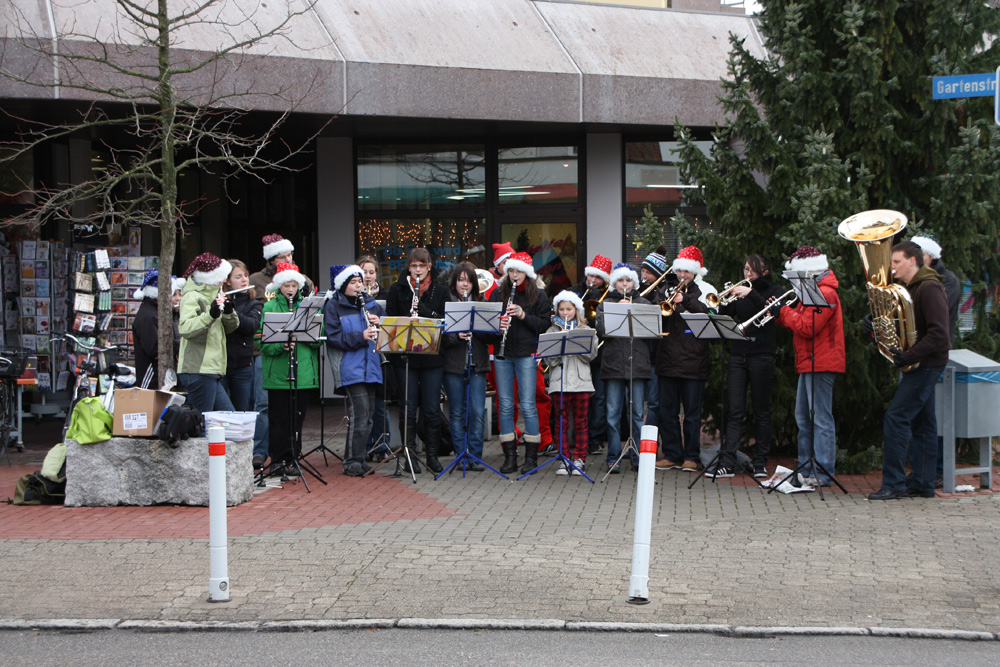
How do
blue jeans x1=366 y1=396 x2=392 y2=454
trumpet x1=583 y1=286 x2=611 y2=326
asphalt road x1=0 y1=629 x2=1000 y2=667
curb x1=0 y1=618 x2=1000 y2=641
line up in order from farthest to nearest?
trumpet x1=583 y1=286 x2=611 y2=326 < blue jeans x1=366 y1=396 x2=392 y2=454 < curb x1=0 y1=618 x2=1000 y2=641 < asphalt road x1=0 y1=629 x2=1000 y2=667

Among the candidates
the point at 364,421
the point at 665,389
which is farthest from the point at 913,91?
the point at 364,421

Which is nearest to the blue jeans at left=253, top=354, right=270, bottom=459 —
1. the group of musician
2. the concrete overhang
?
the group of musician

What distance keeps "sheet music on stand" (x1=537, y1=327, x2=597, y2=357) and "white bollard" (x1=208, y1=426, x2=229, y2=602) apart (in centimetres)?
428

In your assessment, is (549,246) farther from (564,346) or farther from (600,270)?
(564,346)

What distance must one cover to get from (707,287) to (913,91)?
281 centimetres

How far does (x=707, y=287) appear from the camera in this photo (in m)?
10.2

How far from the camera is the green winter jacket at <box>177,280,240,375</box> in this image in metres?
9.48

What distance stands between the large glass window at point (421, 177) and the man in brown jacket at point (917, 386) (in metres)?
8.07

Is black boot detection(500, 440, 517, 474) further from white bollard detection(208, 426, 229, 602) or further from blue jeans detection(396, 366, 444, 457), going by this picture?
white bollard detection(208, 426, 229, 602)

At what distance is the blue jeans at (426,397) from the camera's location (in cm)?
1034

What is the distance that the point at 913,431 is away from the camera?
30.0 feet

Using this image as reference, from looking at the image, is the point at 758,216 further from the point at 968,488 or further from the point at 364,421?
the point at 364,421

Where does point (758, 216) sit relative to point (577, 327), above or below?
above

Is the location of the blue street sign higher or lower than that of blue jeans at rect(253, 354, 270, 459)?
higher
